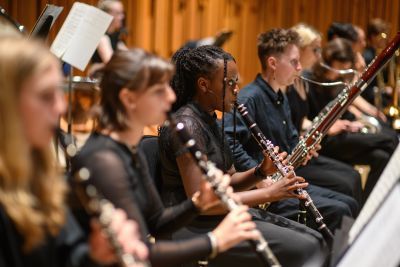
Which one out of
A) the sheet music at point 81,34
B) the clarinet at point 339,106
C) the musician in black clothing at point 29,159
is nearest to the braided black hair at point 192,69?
the sheet music at point 81,34

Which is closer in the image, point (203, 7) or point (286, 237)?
point (286, 237)

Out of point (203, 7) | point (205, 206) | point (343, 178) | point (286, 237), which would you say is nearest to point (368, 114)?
point (343, 178)

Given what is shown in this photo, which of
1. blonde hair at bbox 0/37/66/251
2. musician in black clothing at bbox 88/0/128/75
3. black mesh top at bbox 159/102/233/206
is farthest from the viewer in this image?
musician in black clothing at bbox 88/0/128/75

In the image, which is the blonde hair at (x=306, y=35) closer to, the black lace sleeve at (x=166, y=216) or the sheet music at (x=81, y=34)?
the sheet music at (x=81, y=34)

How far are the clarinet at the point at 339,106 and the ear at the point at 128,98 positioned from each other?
1409 mm

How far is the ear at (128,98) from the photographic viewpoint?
1.72 meters

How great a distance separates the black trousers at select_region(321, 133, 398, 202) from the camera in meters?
4.28

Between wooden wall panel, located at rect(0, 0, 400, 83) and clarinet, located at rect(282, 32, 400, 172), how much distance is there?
128 inches

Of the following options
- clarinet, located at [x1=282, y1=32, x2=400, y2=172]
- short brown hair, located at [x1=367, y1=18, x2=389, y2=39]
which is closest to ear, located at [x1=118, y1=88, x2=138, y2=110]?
clarinet, located at [x1=282, y1=32, x2=400, y2=172]

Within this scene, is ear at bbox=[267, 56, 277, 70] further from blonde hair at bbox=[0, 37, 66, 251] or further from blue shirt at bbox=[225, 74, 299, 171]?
blonde hair at bbox=[0, 37, 66, 251]

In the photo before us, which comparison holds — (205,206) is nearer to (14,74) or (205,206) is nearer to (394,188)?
(394,188)

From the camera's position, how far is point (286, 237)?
246 cm

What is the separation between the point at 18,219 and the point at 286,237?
138cm

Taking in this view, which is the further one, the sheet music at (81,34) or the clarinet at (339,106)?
the clarinet at (339,106)
